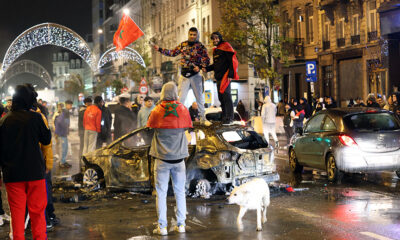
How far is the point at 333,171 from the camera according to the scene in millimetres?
13086

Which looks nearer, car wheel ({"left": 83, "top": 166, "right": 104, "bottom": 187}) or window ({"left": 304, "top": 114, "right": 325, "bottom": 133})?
car wheel ({"left": 83, "top": 166, "right": 104, "bottom": 187})

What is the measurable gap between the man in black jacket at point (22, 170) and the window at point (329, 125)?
777 centimetres

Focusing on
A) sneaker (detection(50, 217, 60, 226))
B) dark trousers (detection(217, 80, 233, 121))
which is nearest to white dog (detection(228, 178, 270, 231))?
sneaker (detection(50, 217, 60, 226))

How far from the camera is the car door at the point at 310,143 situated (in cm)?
1401

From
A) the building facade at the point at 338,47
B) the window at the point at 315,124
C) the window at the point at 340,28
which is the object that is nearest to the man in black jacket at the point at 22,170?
the window at the point at 315,124

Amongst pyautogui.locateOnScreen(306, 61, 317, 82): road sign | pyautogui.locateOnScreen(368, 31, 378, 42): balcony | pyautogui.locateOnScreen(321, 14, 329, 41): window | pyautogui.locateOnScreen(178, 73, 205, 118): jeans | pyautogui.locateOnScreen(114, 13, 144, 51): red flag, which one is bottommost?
pyautogui.locateOnScreen(178, 73, 205, 118): jeans

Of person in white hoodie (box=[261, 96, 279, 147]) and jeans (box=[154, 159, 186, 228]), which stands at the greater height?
person in white hoodie (box=[261, 96, 279, 147])

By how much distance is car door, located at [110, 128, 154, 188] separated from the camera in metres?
11.7

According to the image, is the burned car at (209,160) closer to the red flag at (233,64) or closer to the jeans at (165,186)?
the red flag at (233,64)

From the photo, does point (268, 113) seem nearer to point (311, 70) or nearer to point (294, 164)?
point (294, 164)

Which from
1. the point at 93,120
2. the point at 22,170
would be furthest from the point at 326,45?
the point at 22,170

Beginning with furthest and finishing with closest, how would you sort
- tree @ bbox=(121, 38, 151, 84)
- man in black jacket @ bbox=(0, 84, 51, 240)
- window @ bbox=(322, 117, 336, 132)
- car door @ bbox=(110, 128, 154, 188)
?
tree @ bbox=(121, 38, 151, 84) < window @ bbox=(322, 117, 336, 132) < car door @ bbox=(110, 128, 154, 188) < man in black jacket @ bbox=(0, 84, 51, 240)

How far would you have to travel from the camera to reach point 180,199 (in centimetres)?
832

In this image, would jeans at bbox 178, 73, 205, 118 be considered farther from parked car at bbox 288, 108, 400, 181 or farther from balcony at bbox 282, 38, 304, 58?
balcony at bbox 282, 38, 304, 58
